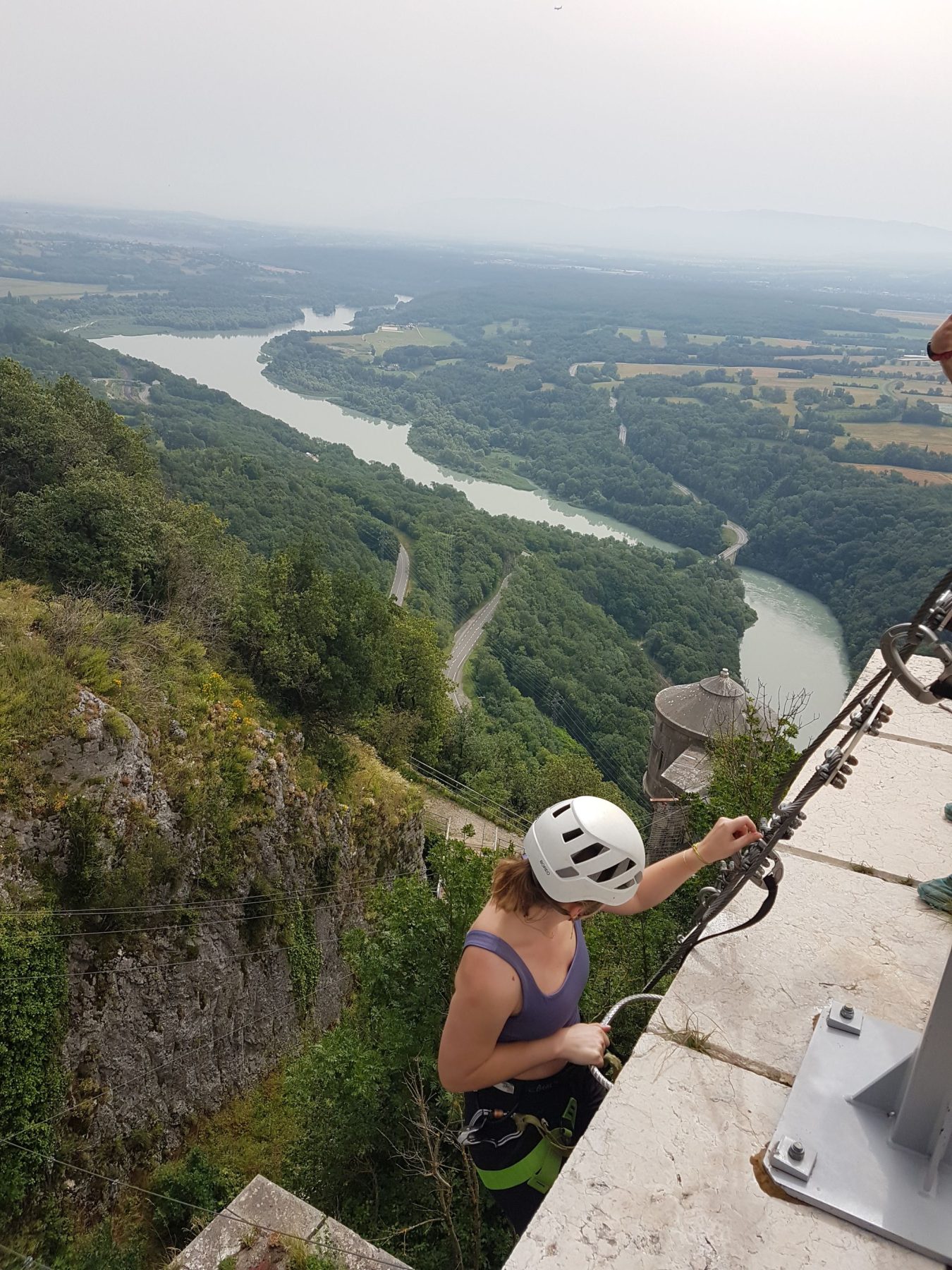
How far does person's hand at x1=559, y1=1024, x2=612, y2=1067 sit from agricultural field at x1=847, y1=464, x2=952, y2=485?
3098 inches

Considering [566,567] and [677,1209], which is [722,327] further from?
[677,1209]

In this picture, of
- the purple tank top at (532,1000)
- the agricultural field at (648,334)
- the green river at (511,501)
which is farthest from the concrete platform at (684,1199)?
the agricultural field at (648,334)

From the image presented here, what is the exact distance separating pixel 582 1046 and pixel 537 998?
259 millimetres

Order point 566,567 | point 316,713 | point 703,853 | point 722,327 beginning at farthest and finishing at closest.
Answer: point 722,327 → point 566,567 → point 316,713 → point 703,853

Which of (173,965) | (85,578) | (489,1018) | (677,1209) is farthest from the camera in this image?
(85,578)

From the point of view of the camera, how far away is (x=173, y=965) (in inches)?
383

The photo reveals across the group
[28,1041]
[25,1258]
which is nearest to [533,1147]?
[25,1258]

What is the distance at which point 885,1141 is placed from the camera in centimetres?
209

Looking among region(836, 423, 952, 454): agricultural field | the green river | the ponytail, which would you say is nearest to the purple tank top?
the ponytail

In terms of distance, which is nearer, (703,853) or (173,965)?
(703,853)

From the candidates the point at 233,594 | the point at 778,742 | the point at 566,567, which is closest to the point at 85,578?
the point at 233,594

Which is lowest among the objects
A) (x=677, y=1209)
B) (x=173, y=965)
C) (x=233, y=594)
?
(x=173, y=965)

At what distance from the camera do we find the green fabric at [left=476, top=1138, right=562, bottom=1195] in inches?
102

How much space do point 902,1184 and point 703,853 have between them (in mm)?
1037
